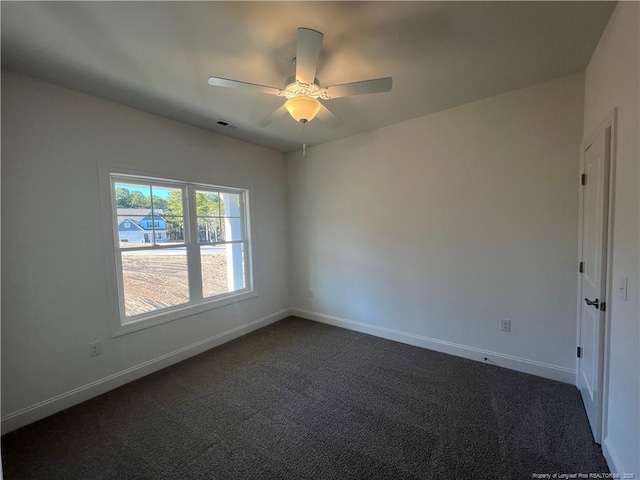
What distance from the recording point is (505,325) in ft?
8.84

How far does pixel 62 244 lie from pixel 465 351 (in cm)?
386

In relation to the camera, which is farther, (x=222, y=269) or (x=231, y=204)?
(x=231, y=204)

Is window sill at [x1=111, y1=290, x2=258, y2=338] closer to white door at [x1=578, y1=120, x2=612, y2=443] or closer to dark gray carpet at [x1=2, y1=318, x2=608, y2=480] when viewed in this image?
dark gray carpet at [x1=2, y1=318, x2=608, y2=480]

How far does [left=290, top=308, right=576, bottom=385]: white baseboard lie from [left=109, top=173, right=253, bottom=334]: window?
148 centimetres

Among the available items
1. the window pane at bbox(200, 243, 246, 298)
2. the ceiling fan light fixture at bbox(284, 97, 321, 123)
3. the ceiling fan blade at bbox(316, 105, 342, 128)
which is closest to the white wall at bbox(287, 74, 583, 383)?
the window pane at bbox(200, 243, 246, 298)

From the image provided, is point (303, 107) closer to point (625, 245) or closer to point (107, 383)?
point (625, 245)

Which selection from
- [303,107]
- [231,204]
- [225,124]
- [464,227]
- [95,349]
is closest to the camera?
[303,107]

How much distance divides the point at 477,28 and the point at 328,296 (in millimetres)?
3250

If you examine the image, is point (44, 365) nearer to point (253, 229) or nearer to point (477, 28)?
point (253, 229)

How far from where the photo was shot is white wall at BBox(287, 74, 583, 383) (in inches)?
94.7

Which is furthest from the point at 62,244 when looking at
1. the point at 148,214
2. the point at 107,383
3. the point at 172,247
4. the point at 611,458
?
the point at 611,458

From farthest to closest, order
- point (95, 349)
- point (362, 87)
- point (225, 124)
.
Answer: point (225, 124) < point (95, 349) < point (362, 87)

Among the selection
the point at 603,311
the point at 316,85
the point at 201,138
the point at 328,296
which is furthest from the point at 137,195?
the point at 603,311

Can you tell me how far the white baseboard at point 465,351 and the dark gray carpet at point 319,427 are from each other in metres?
0.09
